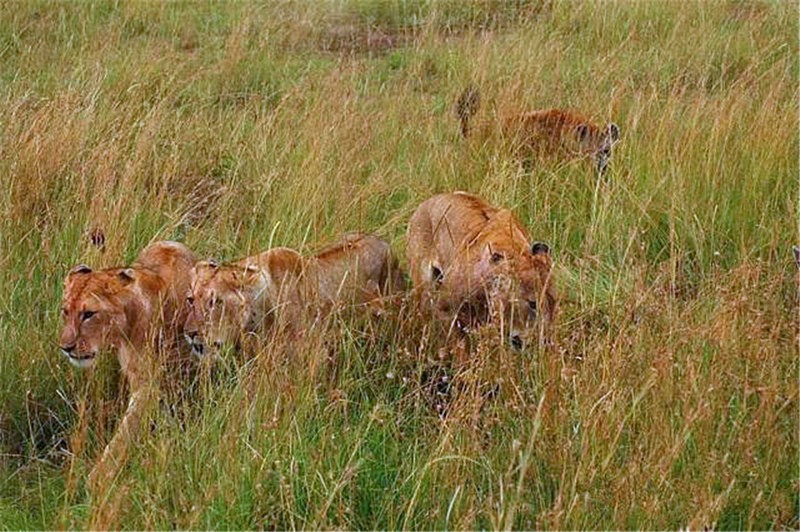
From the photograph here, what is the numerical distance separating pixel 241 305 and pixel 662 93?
150 inches

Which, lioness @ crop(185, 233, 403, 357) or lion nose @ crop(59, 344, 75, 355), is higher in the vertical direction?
lioness @ crop(185, 233, 403, 357)

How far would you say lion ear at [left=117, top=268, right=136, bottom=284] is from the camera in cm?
414

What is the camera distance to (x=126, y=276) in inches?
163

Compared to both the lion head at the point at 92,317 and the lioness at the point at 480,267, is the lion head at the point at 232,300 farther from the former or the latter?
the lioness at the point at 480,267

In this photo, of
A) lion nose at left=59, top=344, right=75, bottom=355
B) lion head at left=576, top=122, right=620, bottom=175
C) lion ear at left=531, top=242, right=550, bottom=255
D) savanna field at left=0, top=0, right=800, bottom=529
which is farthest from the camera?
lion head at left=576, top=122, right=620, bottom=175

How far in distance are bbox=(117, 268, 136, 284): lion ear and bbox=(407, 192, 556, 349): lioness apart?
1.01 meters

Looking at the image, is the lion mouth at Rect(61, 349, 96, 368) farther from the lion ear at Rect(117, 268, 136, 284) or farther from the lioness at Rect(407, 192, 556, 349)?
the lioness at Rect(407, 192, 556, 349)

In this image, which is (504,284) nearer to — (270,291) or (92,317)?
(270,291)

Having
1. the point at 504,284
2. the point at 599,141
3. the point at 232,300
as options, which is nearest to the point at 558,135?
the point at 599,141

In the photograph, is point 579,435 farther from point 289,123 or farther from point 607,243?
point 289,123

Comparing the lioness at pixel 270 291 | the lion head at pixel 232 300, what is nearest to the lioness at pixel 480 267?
the lioness at pixel 270 291

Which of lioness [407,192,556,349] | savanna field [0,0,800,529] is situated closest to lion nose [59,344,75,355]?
savanna field [0,0,800,529]

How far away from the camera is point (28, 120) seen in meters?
6.05

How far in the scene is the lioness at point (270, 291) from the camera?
397 centimetres
